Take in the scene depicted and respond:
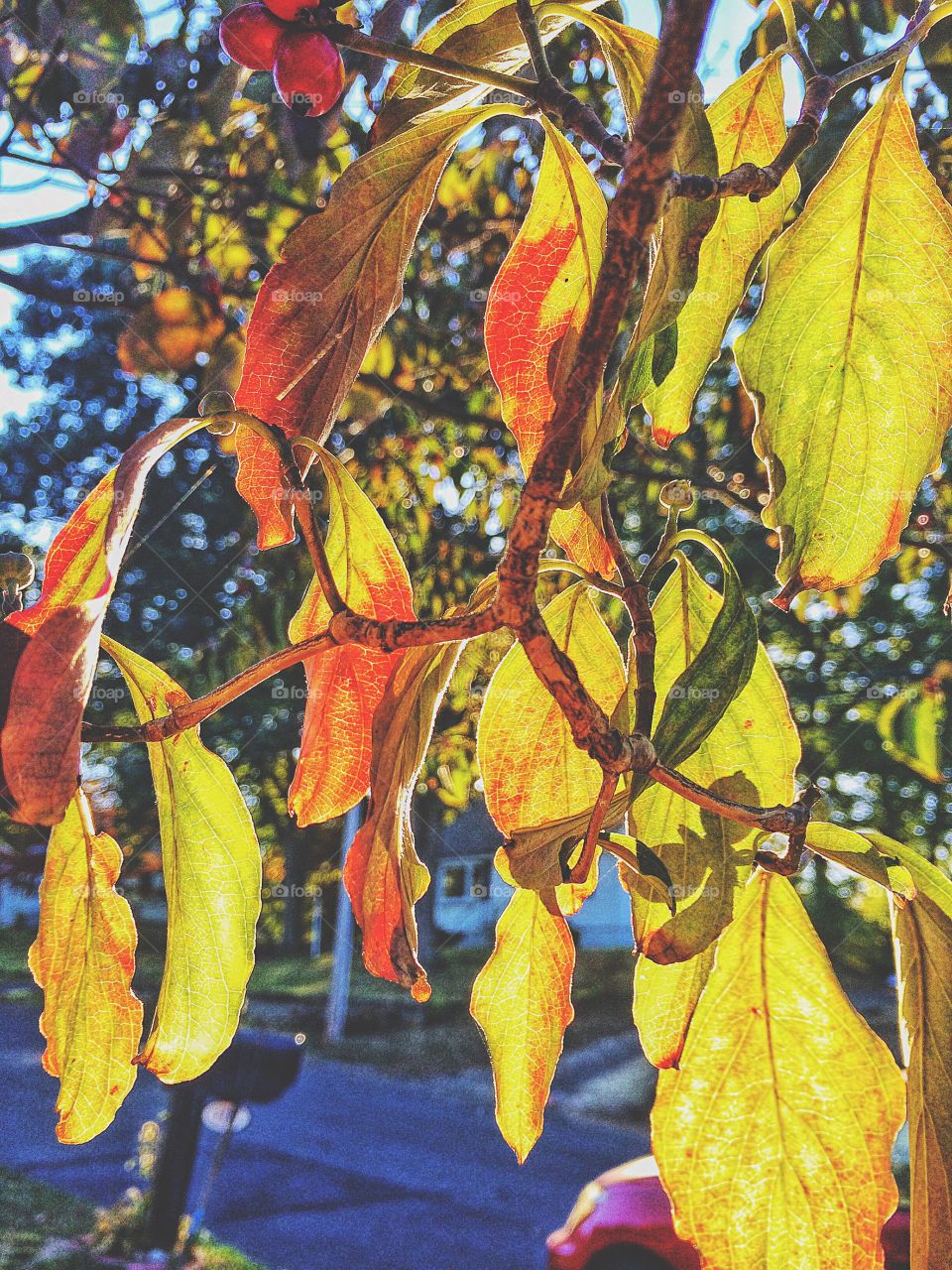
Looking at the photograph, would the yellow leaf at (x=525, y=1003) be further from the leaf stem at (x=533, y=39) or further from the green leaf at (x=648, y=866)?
the leaf stem at (x=533, y=39)

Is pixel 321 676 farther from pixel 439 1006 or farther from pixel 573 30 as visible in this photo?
pixel 439 1006

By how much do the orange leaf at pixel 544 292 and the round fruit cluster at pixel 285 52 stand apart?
0.35m

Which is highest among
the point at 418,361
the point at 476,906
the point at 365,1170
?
the point at 418,361

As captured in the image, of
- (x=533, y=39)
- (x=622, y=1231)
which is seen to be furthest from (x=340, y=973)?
(x=533, y=39)

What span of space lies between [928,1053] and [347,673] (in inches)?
11.7

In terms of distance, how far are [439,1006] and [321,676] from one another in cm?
1088

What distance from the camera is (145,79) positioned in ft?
6.32

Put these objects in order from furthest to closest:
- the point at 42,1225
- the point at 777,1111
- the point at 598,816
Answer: the point at 42,1225, the point at 777,1111, the point at 598,816

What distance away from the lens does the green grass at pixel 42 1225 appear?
4633mm

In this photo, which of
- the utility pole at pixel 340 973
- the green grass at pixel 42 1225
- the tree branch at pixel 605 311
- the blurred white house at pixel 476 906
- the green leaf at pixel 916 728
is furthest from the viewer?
the blurred white house at pixel 476 906

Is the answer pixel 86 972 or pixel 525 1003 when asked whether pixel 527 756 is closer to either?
pixel 525 1003

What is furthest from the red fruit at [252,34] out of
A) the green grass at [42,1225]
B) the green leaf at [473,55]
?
the green grass at [42,1225]

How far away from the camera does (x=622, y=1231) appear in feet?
11.9

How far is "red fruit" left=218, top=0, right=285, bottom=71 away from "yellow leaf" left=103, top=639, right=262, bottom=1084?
0.47 metres
